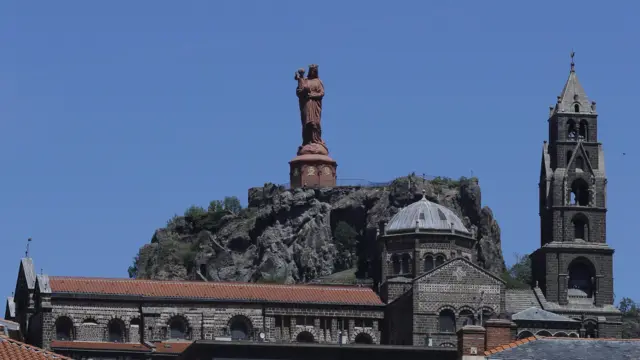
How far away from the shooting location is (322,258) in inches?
6166

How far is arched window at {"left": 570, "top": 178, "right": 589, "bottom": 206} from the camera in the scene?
131 m

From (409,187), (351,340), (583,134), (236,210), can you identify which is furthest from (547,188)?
(236,210)

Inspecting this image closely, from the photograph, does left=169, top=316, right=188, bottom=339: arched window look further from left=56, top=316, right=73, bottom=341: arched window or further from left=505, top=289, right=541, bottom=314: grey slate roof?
left=505, top=289, right=541, bottom=314: grey slate roof

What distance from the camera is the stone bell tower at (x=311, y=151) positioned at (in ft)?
528

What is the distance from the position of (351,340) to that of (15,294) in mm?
19926

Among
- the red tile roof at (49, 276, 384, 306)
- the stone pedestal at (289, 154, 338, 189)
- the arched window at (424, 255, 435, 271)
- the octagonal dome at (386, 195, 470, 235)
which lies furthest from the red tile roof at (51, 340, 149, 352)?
the stone pedestal at (289, 154, 338, 189)

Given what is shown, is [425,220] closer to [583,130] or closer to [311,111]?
[583,130]

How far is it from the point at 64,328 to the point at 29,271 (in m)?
5.30

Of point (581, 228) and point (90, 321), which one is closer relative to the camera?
point (90, 321)

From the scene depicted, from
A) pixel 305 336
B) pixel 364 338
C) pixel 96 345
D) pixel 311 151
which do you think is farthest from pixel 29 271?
pixel 311 151

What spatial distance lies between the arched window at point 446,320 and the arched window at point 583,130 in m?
17.4

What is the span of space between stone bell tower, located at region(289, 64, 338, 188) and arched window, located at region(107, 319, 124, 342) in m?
41.8

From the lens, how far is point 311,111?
161 metres

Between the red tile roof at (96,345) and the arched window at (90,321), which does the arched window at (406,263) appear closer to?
→ the red tile roof at (96,345)
